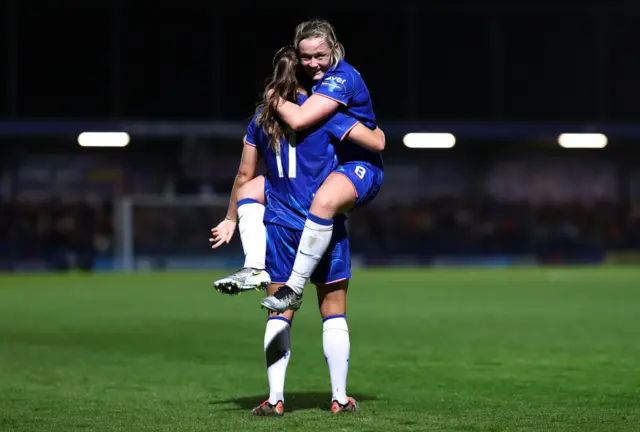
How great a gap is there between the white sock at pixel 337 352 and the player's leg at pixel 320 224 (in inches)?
18.0

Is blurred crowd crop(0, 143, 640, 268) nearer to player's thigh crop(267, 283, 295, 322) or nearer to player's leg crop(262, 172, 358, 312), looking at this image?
player's thigh crop(267, 283, 295, 322)

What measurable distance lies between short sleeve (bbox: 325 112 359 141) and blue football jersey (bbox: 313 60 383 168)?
0.06 m

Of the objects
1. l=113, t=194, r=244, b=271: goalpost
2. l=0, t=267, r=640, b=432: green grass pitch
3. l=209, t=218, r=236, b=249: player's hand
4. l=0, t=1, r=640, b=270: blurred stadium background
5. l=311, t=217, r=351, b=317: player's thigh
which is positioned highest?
l=0, t=1, r=640, b=270: blurred stadium background

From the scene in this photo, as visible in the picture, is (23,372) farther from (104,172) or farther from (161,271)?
(104,172)

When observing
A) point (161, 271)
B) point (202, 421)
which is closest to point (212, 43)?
point (161, 271)

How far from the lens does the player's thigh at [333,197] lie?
638cm

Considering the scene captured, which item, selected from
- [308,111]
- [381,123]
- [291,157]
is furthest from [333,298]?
[381,123]

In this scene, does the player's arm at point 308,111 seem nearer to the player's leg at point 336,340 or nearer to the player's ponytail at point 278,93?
the player's ponytail at point 278,93

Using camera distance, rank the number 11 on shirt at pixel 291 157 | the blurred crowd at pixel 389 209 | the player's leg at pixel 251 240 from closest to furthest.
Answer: the player's leg at pixel 251 240
the number 11 on shirt at pixel 291 157
the blurred crowd at pixel 389 209

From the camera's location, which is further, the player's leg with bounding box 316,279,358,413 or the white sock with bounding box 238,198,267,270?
the player's leg with bounding box 316,279,358,413

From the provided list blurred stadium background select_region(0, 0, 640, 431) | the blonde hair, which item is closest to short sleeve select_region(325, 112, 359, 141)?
the blonde hair

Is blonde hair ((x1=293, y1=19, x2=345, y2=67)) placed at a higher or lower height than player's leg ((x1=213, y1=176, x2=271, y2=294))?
higher

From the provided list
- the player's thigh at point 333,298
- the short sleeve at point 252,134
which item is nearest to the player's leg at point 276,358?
the player's thigh at point 333,298

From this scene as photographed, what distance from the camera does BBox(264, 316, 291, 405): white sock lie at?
22.1 ft
